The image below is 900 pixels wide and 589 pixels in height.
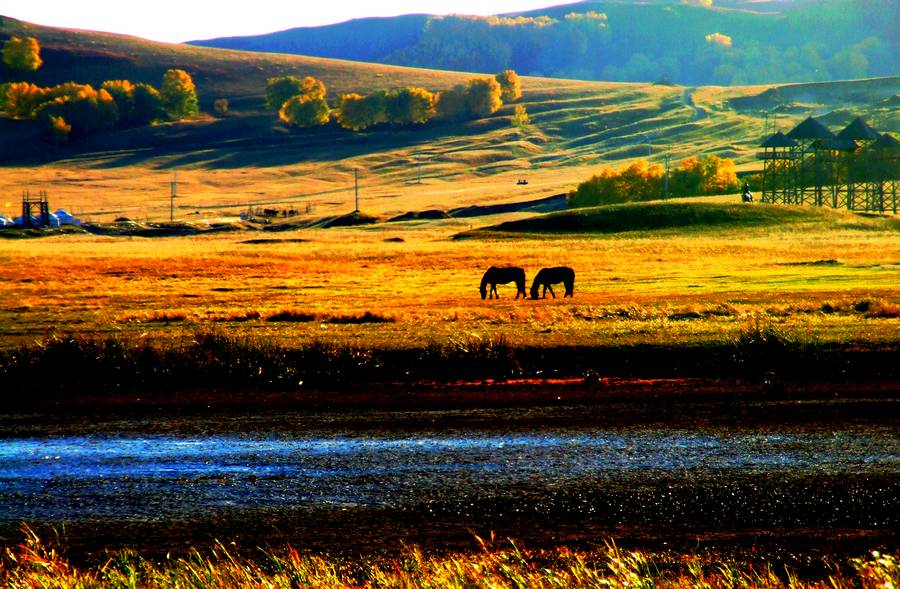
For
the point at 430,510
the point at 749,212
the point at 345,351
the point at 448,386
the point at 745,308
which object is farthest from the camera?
the point at 749,212

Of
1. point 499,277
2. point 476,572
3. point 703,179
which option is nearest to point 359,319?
point 499,277

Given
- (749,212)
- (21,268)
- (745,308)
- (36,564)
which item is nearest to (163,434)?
(36,564)

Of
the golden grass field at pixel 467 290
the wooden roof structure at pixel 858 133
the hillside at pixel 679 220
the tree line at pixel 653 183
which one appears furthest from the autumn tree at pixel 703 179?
the golden grass field at pixel 467 290

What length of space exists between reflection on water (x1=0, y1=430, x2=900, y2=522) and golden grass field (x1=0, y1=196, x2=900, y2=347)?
379 inches

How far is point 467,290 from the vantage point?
49.0m

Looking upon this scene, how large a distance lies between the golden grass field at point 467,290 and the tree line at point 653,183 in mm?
49667

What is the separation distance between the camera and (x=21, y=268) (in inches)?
2424

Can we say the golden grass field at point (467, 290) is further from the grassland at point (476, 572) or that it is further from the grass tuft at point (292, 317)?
the grassland at point (476, 572)

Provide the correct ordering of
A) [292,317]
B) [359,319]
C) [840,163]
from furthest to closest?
[840,163] < [292,317] < [359,319]

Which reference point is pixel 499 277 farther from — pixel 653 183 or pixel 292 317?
pixel 653 183

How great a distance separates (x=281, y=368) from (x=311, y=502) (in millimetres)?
9974

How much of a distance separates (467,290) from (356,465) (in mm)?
31985

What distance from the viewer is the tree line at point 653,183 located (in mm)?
142125

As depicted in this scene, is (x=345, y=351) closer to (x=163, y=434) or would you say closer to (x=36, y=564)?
(x=163, y=434)
